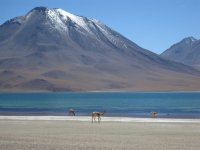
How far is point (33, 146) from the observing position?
1978cm

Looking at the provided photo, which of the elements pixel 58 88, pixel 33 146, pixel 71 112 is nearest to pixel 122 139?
pixel 33 146

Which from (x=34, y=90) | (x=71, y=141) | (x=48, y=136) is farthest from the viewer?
(x=34, y=90)

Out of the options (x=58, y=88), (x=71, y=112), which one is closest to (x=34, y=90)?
(x=58, y=88)

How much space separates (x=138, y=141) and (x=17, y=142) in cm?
515

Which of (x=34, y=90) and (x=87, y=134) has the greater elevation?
(x=34, y=90)

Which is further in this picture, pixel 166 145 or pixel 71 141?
pixel 71 141

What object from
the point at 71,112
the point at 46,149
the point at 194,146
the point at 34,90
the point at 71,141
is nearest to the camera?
the point at 46,149

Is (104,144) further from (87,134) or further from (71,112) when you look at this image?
(71,112)

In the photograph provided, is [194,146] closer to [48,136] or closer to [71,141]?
[71,141]

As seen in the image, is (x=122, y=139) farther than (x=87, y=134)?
No

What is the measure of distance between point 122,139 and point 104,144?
7.29ft

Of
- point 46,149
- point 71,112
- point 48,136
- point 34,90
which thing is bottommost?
point 46,149

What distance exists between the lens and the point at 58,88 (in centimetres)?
19938

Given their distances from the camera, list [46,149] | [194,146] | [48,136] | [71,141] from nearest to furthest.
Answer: [46,149], [194,146], [71,141], [48,136]
